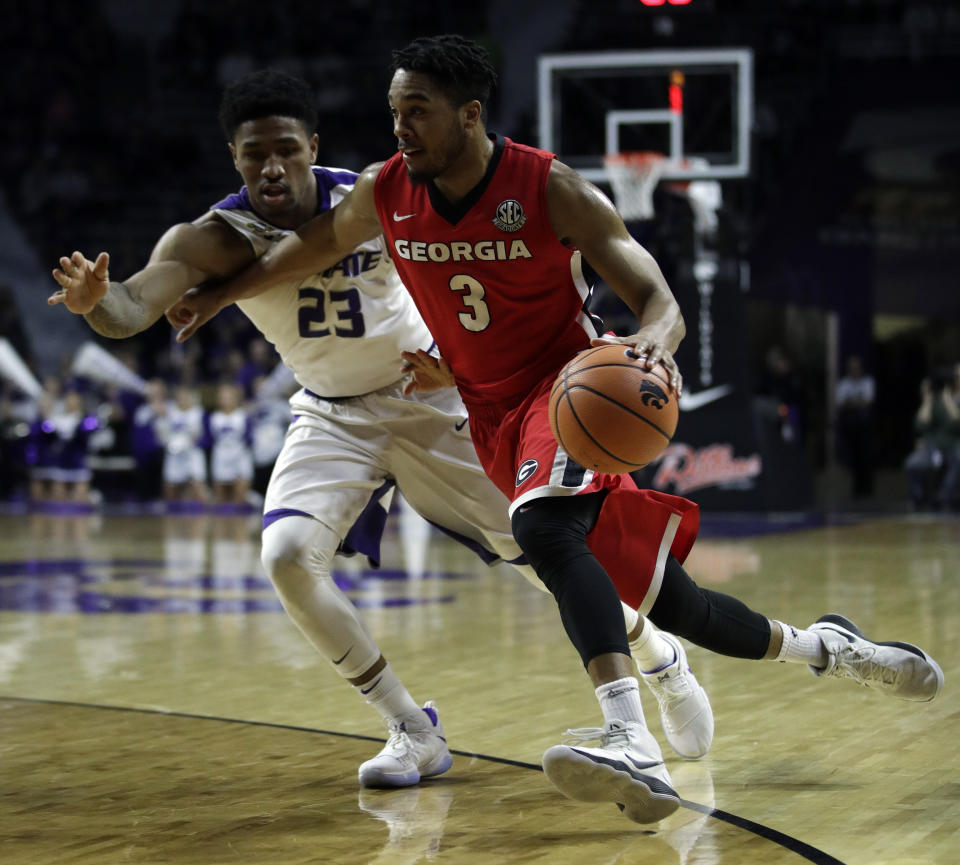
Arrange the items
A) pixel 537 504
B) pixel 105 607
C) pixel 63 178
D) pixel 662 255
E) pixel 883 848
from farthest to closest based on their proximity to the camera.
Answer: pixel 63 178
pixel 662 255
pixel 105 607
pixel 537 504
pixel 883 848

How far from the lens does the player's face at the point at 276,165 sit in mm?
4430

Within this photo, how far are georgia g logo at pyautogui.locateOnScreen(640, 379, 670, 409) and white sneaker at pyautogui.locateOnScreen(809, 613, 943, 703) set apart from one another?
1.03 m

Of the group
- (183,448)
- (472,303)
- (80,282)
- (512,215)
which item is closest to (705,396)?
(183,448)

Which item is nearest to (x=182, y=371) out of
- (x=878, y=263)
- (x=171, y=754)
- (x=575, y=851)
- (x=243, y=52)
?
(x=243, y=52)

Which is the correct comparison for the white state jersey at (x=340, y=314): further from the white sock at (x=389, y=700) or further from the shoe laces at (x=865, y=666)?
the shoe laces at (x=865, y=666)

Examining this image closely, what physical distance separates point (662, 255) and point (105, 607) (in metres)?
8.18

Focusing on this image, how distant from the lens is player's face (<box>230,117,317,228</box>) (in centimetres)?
443

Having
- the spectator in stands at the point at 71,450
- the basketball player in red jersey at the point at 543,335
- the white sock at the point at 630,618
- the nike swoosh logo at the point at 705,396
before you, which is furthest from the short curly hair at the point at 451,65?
the spectator in stands at the point at 71,450

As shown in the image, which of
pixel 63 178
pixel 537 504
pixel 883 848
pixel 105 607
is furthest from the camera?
pixel 63 178

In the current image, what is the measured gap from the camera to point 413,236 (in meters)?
3.90

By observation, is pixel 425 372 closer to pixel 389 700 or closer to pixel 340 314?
pixel 340 314

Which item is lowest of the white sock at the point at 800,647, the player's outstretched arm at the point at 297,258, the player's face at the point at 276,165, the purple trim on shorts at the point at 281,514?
the white sock at the point at 800,647

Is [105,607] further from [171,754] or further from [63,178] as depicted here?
[63,178]

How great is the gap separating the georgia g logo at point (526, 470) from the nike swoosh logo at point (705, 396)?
1048 centimetres
